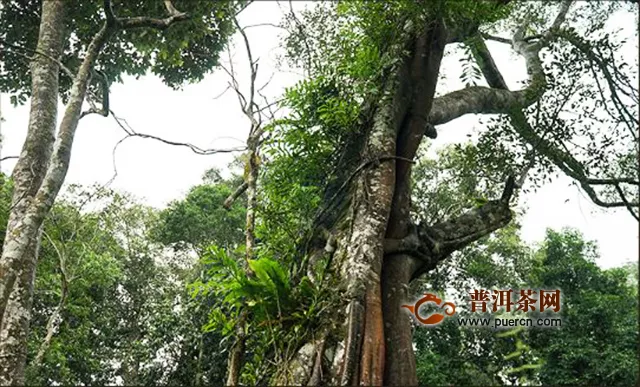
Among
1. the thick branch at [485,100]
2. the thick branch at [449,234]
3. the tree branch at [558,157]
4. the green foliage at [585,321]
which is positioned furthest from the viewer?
the green foliage at [585,321]

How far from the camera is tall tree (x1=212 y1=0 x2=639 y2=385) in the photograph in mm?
3641

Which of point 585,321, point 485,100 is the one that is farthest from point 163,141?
point 585,321

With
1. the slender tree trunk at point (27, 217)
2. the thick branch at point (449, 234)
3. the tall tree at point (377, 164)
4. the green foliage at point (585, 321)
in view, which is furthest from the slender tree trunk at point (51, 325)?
the green foliage at point (585, 321)

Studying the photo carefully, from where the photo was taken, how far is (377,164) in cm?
444

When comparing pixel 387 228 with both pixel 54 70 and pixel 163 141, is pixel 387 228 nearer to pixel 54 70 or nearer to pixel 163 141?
pixel 163 141

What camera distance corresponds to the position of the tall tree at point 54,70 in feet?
11.8

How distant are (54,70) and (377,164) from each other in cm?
298

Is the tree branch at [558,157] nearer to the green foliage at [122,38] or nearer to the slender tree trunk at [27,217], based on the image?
the green foliage at [122,38]

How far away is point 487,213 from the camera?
5.20 metres

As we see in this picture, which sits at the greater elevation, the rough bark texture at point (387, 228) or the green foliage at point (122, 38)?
the green foliage at point (122, 38)

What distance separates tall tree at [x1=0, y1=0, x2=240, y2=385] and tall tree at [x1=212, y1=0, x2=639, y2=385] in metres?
1.30

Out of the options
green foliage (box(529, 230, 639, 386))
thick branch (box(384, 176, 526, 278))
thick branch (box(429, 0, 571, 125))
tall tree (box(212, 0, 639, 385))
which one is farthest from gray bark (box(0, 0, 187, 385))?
green foliage (box(529, 230, 639, 386))

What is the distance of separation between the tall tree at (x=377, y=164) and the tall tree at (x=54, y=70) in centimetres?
130

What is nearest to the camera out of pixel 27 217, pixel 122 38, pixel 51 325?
pixel 27 217
